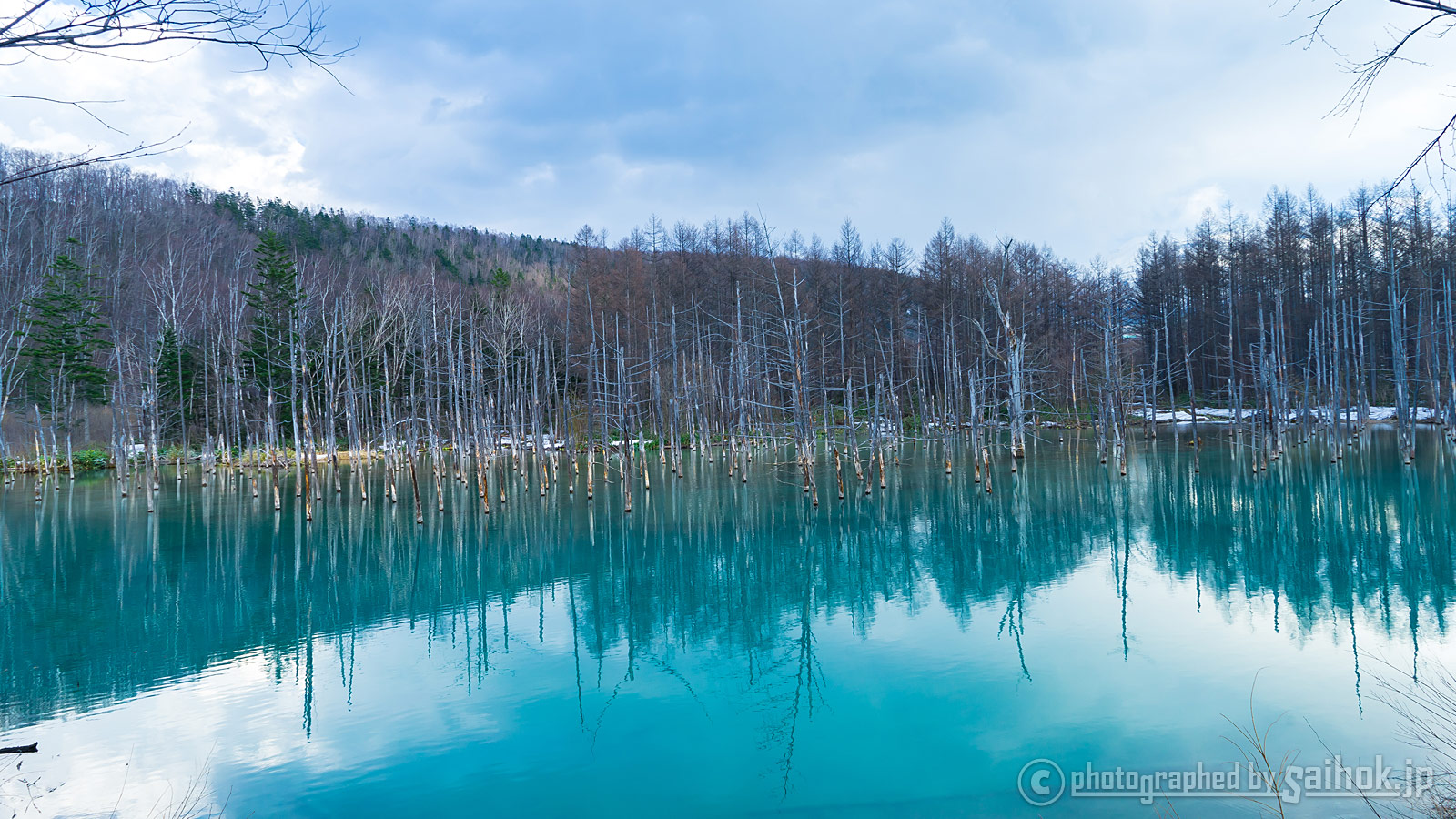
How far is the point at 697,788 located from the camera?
5184 mm

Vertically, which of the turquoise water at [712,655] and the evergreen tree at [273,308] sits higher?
the evergreen tree at [273,308]

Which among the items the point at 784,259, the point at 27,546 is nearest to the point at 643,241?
the point at 784,259

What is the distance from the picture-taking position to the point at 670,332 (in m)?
39.0

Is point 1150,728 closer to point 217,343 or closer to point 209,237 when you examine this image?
point 217,343

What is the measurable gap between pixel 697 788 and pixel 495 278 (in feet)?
136

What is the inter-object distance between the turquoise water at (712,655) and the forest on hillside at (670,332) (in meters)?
5.54

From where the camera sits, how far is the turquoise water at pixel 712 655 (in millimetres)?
5320

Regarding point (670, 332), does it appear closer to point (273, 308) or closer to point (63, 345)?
point (273, 308)

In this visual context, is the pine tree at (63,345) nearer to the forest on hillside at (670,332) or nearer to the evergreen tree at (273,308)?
the forest on hillside at (670,332)
